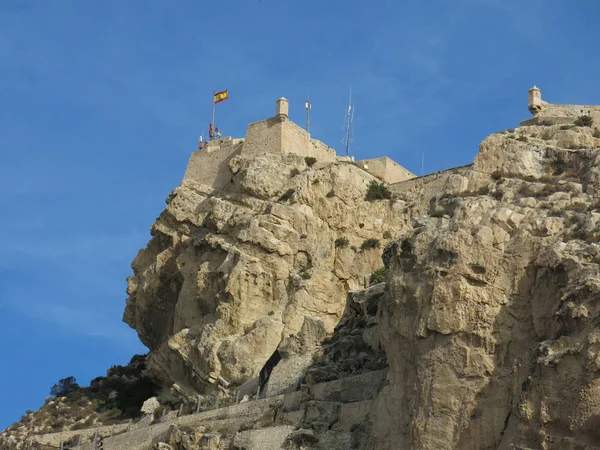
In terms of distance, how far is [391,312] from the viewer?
39312mm

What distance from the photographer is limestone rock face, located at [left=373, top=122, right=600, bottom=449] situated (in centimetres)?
3294

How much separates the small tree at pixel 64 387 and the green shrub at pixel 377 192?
58.5 ft

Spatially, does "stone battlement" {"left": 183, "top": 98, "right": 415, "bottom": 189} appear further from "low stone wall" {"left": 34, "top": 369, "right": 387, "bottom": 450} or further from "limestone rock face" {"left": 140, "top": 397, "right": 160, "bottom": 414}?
"low stone wall" {"left": 34, "top": 369, "right": 387, "bottom": 450}

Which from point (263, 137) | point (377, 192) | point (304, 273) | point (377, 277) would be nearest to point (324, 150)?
point (263, 137)

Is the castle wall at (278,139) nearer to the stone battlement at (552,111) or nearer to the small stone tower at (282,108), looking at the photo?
the small stone tower at (282,108)

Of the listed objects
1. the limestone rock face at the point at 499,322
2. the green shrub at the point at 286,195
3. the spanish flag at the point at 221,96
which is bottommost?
the limestone rock face at the point at 499,322

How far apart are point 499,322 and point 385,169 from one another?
1187 inches

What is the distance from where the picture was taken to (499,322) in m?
35.9

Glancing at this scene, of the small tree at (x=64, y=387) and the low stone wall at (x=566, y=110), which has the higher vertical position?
the low stone wall at (x=566, y=110)

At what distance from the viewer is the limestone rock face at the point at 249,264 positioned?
55812 mm

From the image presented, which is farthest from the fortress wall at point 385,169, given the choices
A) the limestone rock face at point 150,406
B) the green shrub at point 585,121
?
the green shrub at point 585,121

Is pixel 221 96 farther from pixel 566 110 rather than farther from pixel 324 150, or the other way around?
pixel 566 110

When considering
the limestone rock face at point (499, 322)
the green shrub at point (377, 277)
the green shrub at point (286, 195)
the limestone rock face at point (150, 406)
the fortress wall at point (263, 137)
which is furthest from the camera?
Result: the fortress wall at point (263, 137)

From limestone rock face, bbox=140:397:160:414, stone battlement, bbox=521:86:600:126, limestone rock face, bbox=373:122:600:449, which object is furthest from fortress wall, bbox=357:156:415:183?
limestone rock face, bbox=373:122:600:449
